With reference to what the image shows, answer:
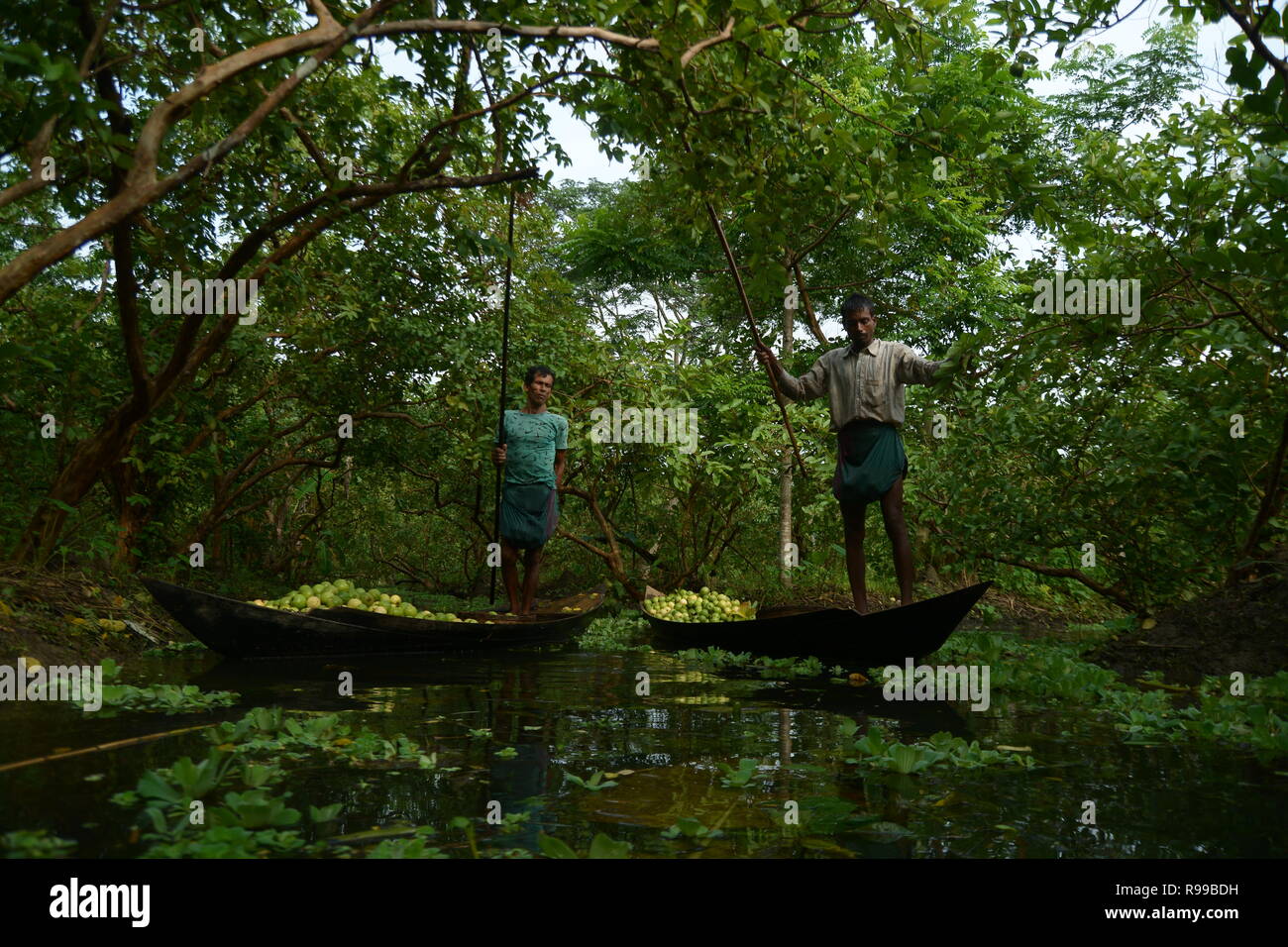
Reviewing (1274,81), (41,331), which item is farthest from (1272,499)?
(41,331)

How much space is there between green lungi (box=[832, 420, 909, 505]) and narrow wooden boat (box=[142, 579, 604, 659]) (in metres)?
3.24

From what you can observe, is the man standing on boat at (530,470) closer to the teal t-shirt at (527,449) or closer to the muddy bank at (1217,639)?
the teal t-shirt at (527,449)

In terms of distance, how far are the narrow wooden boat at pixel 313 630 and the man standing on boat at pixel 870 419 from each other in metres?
3.17

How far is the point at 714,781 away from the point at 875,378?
3606 mm

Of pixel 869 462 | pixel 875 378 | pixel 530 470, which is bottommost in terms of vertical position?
pixel 869 462

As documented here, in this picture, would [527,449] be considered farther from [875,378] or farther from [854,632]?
[854,632]

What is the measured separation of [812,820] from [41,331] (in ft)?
22.2

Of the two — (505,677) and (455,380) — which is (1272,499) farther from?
(455,380)

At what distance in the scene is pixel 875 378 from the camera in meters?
5.96

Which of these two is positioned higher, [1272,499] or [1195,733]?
[1272,499]

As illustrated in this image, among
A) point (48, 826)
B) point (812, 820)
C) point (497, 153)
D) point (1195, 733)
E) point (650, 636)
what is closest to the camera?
point (48, 826)

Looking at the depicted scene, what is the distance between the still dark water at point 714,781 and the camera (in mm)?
2432

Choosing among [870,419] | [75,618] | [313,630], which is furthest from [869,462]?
[75,618]

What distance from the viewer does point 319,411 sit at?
9859 millimetres
